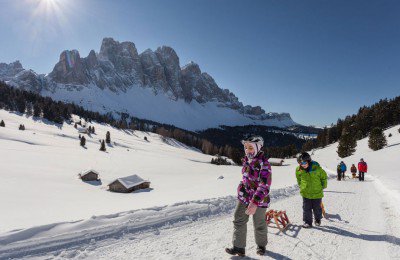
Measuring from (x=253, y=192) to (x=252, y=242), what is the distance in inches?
62.4

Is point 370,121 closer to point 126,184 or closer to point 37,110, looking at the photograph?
point 126,184

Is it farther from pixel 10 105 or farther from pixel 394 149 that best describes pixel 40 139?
pixel 394 149

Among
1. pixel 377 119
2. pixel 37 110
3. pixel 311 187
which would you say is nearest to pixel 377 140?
pixel 377 119

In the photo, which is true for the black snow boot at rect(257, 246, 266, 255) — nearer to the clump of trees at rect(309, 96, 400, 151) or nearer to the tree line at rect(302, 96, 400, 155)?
the tree line at rect(302, 96, 400, 155)

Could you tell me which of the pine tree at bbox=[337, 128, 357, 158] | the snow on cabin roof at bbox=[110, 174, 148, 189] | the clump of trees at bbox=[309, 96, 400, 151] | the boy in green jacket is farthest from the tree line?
the boy in green jacket

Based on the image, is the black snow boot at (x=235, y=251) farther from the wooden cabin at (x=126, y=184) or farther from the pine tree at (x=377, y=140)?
the pine tree at (x=377, y=140)

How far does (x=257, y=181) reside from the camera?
6094 mm

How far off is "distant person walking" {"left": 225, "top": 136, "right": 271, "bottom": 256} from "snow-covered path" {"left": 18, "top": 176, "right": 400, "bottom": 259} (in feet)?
1.04

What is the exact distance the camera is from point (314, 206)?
888 centimetres

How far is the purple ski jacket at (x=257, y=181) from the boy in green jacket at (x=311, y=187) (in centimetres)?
319

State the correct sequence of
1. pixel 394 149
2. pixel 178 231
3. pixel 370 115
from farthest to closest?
1. pixel 370 115
2. pixel 394 149
3. pixel 178 231

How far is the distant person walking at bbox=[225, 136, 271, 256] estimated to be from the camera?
19.6 ft

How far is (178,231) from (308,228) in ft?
12.8

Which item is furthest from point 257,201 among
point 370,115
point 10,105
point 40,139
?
point 10,105
